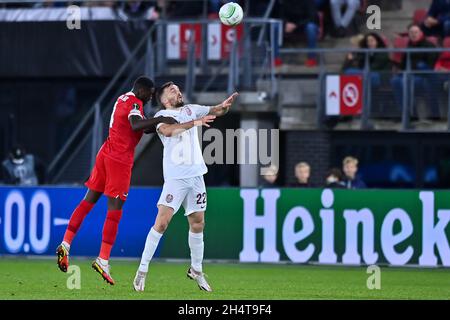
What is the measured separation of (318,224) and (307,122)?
15.8ft

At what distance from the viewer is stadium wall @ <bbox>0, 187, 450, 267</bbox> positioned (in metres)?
20.5

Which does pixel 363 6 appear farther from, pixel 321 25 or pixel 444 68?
pixel 444 68

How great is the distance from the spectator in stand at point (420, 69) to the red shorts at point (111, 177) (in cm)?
844

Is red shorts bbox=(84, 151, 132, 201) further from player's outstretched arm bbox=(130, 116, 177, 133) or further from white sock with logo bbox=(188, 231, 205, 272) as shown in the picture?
white sock with logo bbox=(188, 231, 205, 272)

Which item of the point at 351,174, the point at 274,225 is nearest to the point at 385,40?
the point at 351,174

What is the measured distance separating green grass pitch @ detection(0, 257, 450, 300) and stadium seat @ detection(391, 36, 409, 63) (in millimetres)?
4812

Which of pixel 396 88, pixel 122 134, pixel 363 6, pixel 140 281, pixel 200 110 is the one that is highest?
pixel 363 6

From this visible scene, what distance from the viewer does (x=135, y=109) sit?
16.0 metres

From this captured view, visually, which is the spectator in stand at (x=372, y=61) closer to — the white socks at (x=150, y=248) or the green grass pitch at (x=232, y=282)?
the green grass pitch at (x=232, y=282)

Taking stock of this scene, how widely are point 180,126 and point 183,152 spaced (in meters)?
0.36

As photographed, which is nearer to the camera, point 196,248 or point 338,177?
point 196,248

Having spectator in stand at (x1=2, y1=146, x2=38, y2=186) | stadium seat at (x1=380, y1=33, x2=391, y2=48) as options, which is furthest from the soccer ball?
spectator in stand at (x1=2, y1=146, x2=38, y2=186)

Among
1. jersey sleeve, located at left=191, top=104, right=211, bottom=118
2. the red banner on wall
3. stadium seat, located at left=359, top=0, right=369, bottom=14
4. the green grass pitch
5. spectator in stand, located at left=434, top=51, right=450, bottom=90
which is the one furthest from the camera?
stadium seat, located at left=359, top=0, right=369, bottom=14
